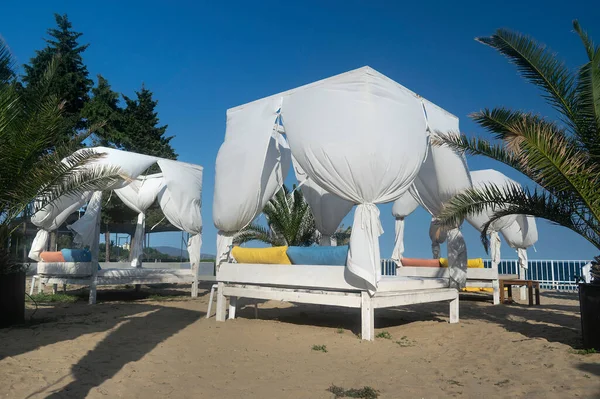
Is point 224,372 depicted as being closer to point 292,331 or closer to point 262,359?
point 262,359

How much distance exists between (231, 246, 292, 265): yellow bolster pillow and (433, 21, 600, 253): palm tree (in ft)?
7.49

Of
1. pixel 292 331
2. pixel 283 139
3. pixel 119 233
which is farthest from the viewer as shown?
pixel 119 233

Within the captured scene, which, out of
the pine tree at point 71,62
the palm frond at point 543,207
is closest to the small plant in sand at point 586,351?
the palm frond at point 543,207

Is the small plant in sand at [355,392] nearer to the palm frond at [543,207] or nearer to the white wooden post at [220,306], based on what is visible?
the palm frond at [543,207]

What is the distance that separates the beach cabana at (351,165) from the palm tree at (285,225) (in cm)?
638

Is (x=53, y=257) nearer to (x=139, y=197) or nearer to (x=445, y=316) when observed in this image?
(x=139, y=197)

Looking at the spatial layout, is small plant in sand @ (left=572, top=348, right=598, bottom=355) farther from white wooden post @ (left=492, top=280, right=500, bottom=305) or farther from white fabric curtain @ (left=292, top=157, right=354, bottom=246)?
white fabric curtain @ (left=292, top=157, right=354, bottom=246)

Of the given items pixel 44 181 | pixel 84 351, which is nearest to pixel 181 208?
pixel 44 181

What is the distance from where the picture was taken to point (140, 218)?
12016mm

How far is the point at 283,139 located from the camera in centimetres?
886

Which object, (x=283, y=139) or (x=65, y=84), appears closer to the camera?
(x=283, y=139)

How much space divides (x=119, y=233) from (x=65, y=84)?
26.0ft

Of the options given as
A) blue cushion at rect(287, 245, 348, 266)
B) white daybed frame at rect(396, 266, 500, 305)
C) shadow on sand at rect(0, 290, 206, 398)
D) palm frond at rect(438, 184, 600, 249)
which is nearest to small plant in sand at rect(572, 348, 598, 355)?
palm frond at rect(438, 184, 600, 249)

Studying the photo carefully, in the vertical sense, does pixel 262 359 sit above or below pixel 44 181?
below
